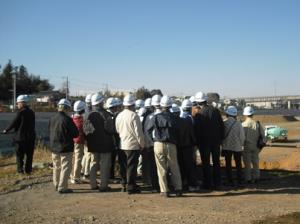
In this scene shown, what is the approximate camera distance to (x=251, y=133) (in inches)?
429

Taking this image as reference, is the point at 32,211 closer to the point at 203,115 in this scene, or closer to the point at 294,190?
the point at 203,115

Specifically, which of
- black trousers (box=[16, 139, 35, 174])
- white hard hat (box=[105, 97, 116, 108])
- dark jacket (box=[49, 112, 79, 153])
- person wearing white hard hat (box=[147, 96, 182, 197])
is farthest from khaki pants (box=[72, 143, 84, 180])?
person wearing white hard hat (box=[147, 96, 182, 197])

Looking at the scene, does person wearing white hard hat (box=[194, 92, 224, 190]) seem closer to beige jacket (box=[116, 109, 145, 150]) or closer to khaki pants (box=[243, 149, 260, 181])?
khaki pants (box=[243, 149, 260, 181])

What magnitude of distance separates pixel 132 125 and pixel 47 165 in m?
5.14

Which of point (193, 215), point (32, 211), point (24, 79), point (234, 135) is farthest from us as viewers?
point (24, 79)

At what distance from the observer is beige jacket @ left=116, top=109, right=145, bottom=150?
9.21 metres

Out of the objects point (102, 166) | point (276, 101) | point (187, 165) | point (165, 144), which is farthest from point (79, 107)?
point (276, 101)

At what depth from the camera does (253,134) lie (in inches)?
429

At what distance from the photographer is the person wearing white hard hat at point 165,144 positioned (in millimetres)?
8992

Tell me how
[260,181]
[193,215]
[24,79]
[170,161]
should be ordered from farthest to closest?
1. [24,79]
2. [260,181]
3. [170,161]
4. [193,215]

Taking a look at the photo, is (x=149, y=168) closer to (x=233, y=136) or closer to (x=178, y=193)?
(x=178, y=193)

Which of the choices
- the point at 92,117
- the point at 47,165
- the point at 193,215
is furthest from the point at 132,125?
the point at 47,165

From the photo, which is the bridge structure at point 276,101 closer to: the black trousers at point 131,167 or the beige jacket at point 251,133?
the beige jacket at point 251,133

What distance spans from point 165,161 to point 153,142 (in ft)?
1.56
